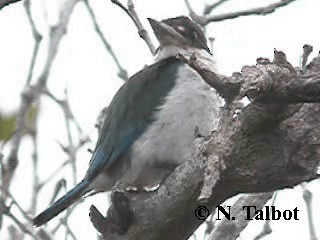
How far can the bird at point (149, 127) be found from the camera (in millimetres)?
3789

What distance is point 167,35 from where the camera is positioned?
457cm

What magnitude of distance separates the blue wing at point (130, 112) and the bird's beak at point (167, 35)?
1.31ft

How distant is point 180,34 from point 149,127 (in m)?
0.96

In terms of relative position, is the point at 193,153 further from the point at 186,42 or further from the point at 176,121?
the point at 186,42

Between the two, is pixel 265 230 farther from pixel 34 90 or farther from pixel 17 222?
pixel 34 90

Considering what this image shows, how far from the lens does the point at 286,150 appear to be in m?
2.47

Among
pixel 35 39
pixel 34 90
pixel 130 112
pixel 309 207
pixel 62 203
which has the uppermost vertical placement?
pixel 35 39

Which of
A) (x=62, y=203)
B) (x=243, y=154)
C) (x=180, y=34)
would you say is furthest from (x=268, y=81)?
(x=180, y=34)

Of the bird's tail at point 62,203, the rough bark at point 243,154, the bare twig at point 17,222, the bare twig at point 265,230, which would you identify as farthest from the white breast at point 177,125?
the rough bark at point 243,154

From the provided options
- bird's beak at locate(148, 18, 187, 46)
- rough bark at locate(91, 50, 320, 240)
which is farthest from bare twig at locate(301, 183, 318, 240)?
rough bark at locate(91, 50, 320, 240)

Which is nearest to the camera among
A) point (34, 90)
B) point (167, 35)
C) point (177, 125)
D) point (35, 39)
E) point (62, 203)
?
point (34, 90)

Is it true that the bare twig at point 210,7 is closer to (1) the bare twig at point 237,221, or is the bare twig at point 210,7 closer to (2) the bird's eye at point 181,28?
(2) the bird's eye at point 181,28

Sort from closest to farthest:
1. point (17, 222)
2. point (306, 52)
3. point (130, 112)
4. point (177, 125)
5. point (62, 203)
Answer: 1. point (306, 52)
2. point (17, 222)
3. point (62, 203)
4. point (177, 125)
5. point (130, 112)

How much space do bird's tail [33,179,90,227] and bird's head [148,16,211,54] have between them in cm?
119
